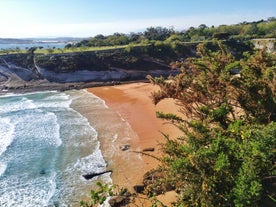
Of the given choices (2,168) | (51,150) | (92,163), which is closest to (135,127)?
(51,150)

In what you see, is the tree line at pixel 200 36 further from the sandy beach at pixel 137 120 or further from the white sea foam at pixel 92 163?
the white sea foam at pixel 92 163

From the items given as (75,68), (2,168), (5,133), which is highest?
(75,68)

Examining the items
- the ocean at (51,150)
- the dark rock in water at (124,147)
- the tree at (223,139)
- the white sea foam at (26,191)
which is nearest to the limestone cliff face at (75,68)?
the ocean at (51,150)

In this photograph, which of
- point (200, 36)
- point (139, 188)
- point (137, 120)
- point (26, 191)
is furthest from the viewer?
point (200, 36)

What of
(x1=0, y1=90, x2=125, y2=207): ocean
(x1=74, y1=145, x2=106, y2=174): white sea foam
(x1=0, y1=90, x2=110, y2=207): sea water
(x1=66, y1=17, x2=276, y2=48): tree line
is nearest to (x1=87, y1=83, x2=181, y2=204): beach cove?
(x1=74, y1=145, x2=106, y2=174): white sea foam

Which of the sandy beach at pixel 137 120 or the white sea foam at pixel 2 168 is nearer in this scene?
the sandy beach at pixel 137 120

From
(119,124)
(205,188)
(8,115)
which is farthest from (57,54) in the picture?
(205,188)

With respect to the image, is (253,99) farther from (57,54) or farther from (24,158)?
(57,54)

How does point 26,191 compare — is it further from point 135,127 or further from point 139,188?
point 135,127
